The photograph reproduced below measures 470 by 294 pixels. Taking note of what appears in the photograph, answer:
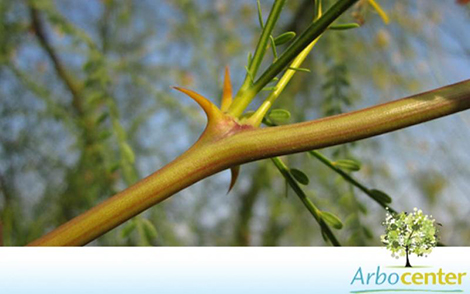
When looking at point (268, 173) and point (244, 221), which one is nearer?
point (268, 173)

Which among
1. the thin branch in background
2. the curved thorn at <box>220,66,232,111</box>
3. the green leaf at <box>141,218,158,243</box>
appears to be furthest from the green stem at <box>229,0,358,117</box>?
the thin branch in background

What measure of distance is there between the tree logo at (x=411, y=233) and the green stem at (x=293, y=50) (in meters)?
0.08

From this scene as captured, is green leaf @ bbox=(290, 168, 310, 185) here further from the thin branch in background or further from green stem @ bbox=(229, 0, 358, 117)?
the thin branch in background

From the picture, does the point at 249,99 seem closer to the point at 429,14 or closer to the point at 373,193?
the point at 373,193

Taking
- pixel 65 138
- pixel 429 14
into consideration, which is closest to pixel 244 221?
pixel 65 138

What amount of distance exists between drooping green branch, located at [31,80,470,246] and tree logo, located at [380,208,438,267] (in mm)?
79

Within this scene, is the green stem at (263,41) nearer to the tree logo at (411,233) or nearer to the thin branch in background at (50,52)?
the tree logo at (411,233)

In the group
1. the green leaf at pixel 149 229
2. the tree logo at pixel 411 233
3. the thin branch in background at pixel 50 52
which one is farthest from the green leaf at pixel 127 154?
the thin branch in background at pixel 50 52

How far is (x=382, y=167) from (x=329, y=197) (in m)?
0.11

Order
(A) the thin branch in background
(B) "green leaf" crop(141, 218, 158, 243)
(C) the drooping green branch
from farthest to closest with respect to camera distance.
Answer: (A) the thin branch in background, (B) "green leaf" crop(141, 218, 158, 243), (C) the drooping green branch

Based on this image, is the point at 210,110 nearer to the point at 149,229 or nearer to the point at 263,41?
the point at 263,41

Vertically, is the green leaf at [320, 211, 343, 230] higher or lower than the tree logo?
lower

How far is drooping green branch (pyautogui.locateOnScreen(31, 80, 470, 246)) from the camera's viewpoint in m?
0.12

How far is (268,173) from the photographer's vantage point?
729 mm
